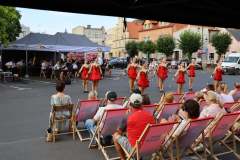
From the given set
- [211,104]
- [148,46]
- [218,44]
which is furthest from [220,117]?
[148,46]

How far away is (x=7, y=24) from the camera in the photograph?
3422cm

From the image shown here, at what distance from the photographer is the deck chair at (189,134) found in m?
6.05

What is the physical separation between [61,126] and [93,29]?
13166cm

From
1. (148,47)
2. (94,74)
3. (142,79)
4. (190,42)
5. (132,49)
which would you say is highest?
(190,42)

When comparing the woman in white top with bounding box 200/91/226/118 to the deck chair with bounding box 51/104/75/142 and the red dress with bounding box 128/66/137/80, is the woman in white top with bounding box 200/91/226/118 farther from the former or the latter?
the red dress with bounding box 128/66/137/80

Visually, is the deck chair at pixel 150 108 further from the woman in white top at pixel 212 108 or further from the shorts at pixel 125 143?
the shorts at pixel 125 143

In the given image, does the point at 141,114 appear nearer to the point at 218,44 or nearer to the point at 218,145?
the point at 218,145

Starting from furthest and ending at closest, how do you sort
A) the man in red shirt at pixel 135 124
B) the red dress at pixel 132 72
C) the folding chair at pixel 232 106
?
the red dress at pixel 132 72 → the folding chair at pixel 232 106 → the man in red shirt at pixel 135 124

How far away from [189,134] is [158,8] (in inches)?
155

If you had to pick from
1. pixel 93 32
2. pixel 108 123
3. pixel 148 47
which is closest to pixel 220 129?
pixel 108 123

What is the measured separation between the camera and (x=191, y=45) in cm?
6931

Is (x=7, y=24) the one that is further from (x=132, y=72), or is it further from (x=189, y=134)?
(x=189, y=134)

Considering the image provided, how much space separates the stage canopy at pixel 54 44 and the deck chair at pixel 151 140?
91.2 ft

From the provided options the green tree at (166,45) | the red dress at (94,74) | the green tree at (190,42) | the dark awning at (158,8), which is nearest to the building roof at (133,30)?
the green tree at (166,45)
